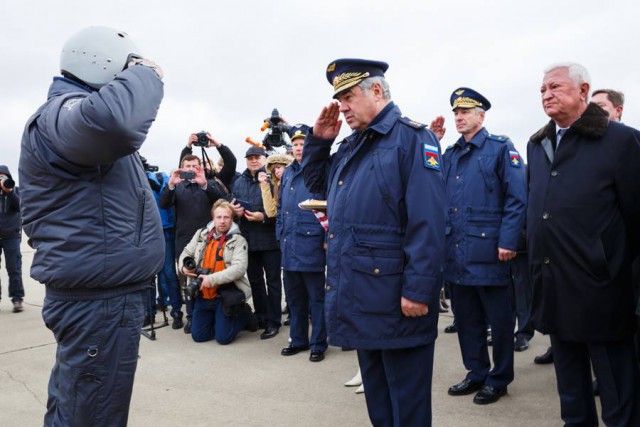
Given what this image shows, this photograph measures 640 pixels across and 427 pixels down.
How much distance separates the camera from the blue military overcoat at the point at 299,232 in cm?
475

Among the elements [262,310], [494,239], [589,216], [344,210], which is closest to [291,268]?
[262,310]

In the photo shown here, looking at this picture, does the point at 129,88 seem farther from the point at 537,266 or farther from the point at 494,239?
the point at 494,239

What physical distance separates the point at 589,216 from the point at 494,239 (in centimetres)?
112

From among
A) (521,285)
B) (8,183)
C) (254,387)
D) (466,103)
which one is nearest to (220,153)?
(254,387)

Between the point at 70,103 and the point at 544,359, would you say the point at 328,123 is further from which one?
the point at 544,359

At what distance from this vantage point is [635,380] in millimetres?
2465

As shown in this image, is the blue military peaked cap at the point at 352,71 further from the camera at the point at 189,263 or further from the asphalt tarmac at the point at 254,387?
the camera at the point at 189,263

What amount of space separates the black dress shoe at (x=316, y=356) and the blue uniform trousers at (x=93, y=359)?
2.66 meters

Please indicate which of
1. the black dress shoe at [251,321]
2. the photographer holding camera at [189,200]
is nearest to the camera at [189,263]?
the photographer holding camera at [189,200]

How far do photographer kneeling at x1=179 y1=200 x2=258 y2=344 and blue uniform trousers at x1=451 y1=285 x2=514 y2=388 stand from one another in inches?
95.9

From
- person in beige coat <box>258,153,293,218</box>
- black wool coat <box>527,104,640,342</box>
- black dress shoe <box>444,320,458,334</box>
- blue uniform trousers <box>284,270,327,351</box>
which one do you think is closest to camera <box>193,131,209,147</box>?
person in beige coat <box>258,153,293,218</box>

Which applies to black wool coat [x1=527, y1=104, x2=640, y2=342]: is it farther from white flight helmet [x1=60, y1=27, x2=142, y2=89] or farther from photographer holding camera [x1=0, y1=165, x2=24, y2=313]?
photographer holding camera [x1=0, y1=165, x2=24, y2=313]

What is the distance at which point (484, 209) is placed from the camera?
3.58m

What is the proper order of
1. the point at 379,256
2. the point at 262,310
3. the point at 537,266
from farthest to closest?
1. the point at 262,310
2. the point at 537,266
3. the point at 379,256
